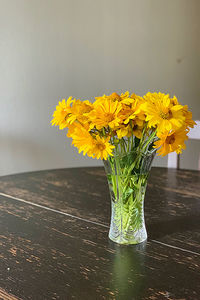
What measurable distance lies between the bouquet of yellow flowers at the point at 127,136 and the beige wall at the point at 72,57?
2064 millimetres

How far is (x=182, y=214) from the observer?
1.22m

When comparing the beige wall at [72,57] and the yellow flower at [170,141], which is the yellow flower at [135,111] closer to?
the yellow flower at [170,141]

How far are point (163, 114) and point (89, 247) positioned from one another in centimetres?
37

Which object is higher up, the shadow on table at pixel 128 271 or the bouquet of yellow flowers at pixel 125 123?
the bouquet of yellow flowers at pixel 125 123

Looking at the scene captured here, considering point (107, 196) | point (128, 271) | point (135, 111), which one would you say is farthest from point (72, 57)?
point (128, 271)

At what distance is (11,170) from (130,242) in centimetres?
211

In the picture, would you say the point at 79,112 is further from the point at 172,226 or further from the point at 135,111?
the point at 172,226

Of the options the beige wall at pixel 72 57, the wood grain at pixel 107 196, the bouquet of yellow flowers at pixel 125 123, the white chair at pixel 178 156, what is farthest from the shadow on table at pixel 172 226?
the beige wall at pixel 72 57

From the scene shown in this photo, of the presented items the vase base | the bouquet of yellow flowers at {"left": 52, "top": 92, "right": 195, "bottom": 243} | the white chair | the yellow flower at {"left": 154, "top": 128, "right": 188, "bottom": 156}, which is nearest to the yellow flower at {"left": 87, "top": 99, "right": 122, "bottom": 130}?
the bouquet of yellow flowers at {"left": 52, "top": 92, "right": 195, "bottom": 243}

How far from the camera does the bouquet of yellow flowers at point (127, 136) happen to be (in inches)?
34.2

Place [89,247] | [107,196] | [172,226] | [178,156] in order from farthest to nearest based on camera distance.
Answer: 1. [178,156]
2. [107,196]
3. [172,226]
4. [89,247]

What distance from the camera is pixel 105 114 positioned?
871 millimetres

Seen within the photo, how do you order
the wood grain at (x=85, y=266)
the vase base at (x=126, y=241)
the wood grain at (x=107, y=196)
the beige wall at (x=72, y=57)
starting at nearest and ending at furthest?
the wood grain at (x=85, y=266)
the vase base at (x=126, y=241)
the wood grain at (x=107, y=196)
the beige wall at (x=72, y=57)

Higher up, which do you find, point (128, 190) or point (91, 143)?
point (91, 143)
